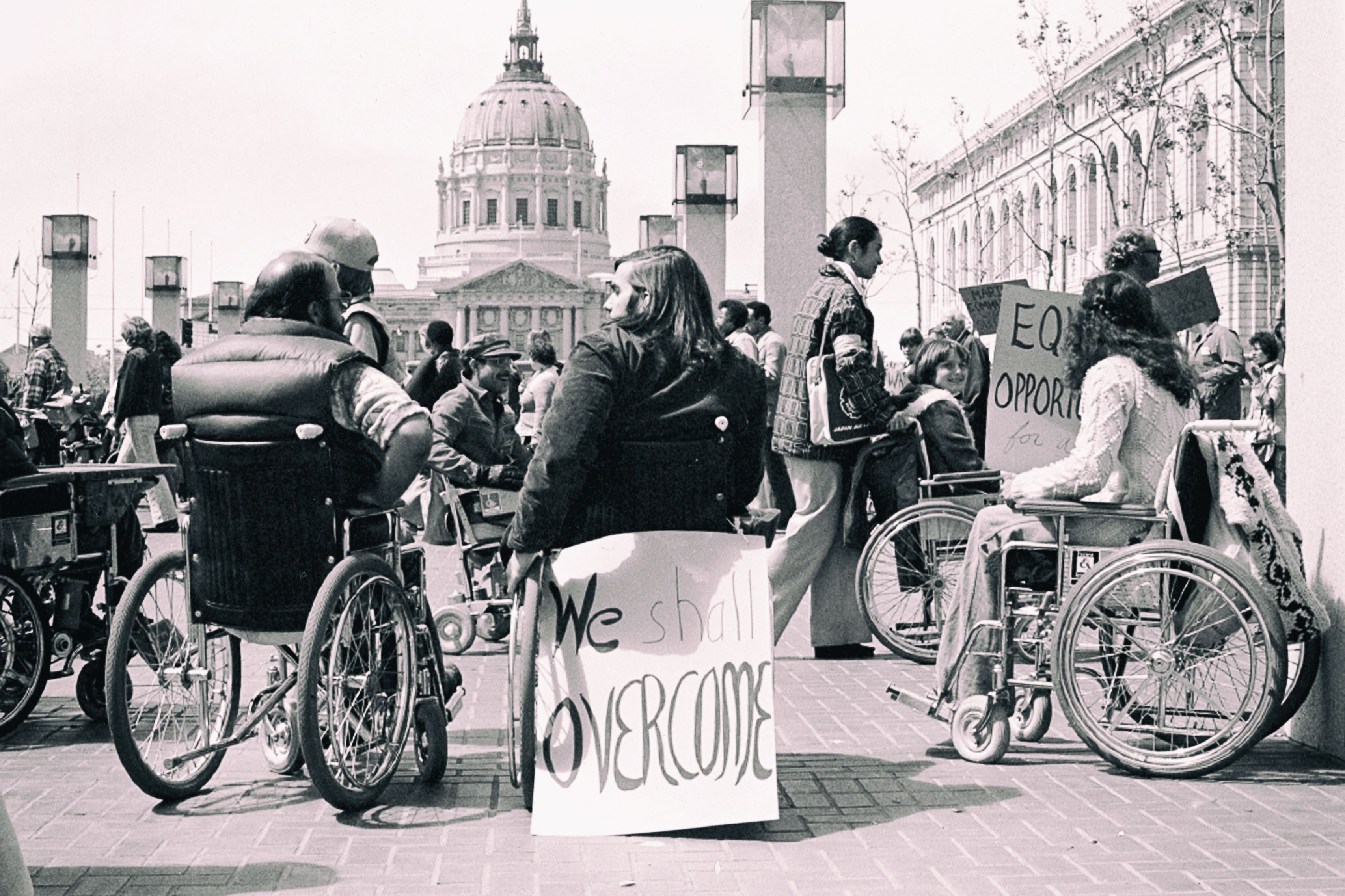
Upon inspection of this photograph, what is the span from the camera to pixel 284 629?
5047mm

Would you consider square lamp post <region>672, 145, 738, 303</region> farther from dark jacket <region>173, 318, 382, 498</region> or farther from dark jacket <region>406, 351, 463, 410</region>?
dark jacket <region>173, 318, 382, 498</region>

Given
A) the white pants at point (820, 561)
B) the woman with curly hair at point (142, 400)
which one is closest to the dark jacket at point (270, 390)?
the white pants at point (820, 561)

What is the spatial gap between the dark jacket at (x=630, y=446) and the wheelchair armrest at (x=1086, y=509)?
3.72ft

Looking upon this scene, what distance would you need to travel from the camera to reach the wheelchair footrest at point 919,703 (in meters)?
5.95

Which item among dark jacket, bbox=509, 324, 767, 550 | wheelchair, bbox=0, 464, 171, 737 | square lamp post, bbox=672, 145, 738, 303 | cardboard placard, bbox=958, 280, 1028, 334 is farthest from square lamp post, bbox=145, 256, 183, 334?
dark jacket, bbox=509, 324, 767, 550

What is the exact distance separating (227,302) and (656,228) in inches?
724

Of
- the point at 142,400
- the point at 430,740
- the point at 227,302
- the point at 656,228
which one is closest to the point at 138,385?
the point at 142,400

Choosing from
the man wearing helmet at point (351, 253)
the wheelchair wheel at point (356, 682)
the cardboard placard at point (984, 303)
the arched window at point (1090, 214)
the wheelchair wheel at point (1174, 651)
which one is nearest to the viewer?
the wheelchair wheel at point (356, 682)

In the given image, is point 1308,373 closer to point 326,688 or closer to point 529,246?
point 326,688

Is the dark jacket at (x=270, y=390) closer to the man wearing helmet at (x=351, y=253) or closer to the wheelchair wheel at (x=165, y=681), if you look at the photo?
the wheelchair wheel at (x=165, y=681)

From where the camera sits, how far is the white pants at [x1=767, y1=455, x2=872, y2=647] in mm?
8109

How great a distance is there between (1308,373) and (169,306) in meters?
31.3

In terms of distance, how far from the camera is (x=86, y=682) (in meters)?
6.73

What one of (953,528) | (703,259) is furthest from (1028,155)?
(953,528)
